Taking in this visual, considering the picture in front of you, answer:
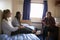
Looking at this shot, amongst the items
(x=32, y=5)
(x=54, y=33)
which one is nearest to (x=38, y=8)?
(x=32, y=5)

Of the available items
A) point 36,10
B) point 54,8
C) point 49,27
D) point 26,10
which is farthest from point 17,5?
point 49,27

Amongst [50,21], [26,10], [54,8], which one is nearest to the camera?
[50,21]

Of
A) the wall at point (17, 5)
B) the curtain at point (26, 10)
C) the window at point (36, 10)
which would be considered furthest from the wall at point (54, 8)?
the wall at point (17, 5)

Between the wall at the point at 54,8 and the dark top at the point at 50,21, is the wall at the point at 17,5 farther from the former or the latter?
the dark top at the point at 50,21

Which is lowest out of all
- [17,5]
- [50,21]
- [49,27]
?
[49,27]

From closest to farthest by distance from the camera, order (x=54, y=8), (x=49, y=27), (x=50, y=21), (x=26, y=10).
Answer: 1. (x=49, y=27)
2. (x=50, y=21)
3. (x=54, y=8)
4. (x=26, y=10)

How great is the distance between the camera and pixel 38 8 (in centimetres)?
539

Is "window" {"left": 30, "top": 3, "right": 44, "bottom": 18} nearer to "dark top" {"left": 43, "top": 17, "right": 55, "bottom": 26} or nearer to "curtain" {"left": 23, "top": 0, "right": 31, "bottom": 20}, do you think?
"curtain" {"left": 23, "top": 0, "right": 31, "bottom": 20}

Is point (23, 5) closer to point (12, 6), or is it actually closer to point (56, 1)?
point (12, 6)

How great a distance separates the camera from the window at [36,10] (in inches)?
212

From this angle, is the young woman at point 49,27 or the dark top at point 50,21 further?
the dark top at point 50,21

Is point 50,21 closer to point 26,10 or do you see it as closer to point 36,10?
point 36,10

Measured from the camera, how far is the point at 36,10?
5.40m

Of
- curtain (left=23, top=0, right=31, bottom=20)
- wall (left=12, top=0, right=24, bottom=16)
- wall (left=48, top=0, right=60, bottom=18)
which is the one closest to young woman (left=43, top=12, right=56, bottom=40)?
wall (left=48, top=0, right=60, bottom=18)
